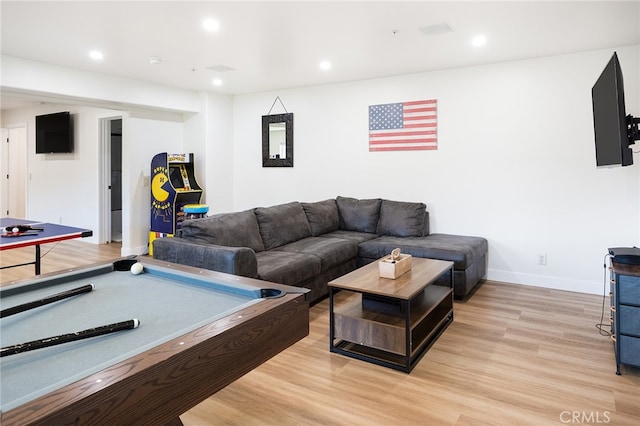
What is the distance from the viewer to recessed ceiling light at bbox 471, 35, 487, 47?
12.3 ft

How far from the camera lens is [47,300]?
1531mm

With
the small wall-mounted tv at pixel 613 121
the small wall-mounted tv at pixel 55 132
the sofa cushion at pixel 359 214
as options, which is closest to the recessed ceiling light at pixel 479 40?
the small wall-mounted tv at pixel 613 121

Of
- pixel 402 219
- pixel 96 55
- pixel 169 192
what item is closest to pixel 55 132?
pixel 169 192

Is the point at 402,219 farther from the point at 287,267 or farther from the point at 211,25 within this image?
the point at 211,25

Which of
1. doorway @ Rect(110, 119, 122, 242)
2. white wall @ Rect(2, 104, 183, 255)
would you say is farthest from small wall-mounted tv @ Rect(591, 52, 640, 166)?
doorway @ Rect(110, 119, 122, 242)

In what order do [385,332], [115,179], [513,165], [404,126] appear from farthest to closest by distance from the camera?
[115,179], [404,126], [513,165], [385,332]

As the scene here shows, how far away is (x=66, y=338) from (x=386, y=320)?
6.69ft

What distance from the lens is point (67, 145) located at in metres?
7.25

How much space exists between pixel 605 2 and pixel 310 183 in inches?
155

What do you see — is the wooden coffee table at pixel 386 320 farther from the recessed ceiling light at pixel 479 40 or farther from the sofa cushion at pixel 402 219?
the recessed ceiling light at pixel 479 40

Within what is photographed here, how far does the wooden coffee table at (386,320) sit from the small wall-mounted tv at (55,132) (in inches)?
256

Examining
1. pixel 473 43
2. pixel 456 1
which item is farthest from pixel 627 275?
pixel 473 43

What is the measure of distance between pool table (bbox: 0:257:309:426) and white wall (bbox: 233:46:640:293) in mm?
3706

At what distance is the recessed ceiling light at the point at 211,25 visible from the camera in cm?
339
